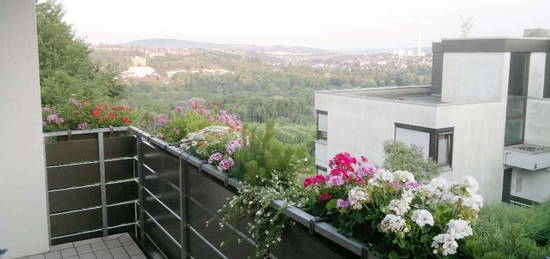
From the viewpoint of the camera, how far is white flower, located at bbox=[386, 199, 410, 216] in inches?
50.1

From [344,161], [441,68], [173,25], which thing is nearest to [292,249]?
[344,161]

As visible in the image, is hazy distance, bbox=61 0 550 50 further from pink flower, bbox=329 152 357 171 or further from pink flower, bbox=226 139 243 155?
pink flower, bbox=329 152 357 171

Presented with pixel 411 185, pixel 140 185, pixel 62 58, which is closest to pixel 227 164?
pixel 411 185

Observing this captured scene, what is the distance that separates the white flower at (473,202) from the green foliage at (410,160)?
51.0ft

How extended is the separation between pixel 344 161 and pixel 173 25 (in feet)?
102

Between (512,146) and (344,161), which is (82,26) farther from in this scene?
(344,161)

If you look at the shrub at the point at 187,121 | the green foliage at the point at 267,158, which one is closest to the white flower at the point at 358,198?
the green foliage at the point at 267,158

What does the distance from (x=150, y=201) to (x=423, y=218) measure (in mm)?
2627

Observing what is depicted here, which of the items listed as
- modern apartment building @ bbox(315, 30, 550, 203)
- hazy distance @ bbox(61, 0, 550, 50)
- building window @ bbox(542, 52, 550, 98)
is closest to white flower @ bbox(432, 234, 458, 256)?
modern apartment building @ bbox(315, 30, 550, 203)

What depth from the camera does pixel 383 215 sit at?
4.38 feet

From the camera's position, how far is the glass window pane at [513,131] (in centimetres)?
2292

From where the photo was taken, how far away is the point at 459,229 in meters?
1.18

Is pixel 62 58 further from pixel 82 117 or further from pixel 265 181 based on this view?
pixel 265 181

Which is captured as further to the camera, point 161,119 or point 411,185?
point 161,119
